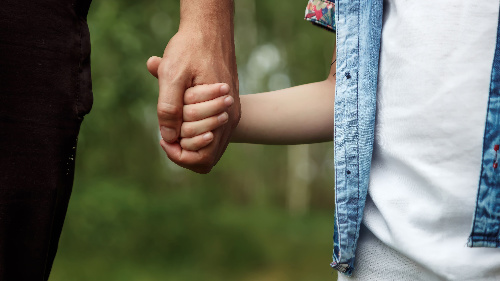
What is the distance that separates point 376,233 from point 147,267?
713 centimetres

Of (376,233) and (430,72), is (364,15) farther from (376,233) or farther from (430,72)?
(376,233)

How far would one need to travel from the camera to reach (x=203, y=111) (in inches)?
53.4

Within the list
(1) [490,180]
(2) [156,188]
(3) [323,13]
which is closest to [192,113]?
(3) [323,13]

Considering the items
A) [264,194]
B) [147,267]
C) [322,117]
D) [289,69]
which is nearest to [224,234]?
[147,267]

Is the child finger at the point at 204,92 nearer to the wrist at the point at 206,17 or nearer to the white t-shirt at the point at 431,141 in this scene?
the wrist at the point at 206,17

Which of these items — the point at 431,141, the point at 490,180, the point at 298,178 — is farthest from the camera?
the point at 298,178

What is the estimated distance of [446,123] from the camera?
1.19m

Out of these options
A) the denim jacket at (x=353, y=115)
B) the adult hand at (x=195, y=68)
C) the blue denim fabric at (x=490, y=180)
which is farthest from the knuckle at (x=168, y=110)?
the blue denim fabric at (x=490, y=180)

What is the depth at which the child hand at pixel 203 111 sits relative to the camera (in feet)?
4.43

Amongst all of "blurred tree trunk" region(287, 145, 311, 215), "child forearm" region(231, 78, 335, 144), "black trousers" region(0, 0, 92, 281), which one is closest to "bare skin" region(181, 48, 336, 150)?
"child forearm" region(231, 78, 335, 144)

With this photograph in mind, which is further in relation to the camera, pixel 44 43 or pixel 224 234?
pixel 224 234

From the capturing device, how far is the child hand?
1.35 metres

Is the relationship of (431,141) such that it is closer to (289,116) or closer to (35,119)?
(289,116)

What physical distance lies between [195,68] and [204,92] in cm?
6
